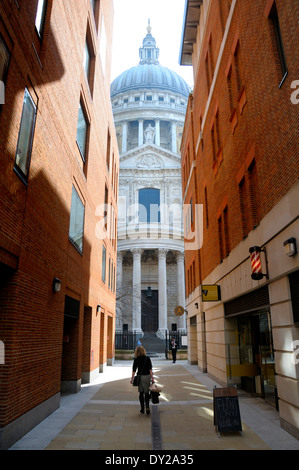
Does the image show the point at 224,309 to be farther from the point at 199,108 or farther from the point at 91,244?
the point at 199,108

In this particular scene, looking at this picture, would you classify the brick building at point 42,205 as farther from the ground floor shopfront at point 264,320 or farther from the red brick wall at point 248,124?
the ground floor shopfront at point 264,320

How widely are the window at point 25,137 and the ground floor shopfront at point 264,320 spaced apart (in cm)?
560

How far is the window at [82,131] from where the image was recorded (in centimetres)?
1402

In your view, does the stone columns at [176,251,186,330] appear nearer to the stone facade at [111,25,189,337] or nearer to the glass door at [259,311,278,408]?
the stone facade at [111,25,189,337]

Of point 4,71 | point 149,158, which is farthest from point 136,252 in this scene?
A: point 4,71

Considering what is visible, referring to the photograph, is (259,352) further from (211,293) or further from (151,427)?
(151,427)

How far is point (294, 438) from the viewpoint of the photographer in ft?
22.9

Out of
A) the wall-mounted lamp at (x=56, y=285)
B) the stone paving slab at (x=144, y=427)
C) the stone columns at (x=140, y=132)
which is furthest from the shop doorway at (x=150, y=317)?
the wall-mounted lamp at (x=56, y=285)

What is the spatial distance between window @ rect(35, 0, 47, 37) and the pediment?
1668 inches

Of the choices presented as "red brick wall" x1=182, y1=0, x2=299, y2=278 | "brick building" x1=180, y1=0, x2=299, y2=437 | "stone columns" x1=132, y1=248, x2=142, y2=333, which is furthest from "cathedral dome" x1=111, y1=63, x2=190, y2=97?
"red brick wall" x1=182, y1=0, x2=299, y2=278

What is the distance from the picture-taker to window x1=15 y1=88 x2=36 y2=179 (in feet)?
24.4

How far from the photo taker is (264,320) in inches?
413
